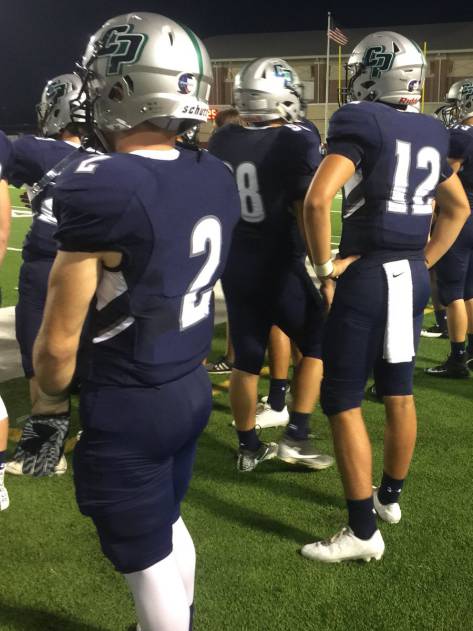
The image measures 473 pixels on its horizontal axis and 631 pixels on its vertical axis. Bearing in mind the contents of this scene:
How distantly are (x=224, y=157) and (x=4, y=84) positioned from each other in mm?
53626

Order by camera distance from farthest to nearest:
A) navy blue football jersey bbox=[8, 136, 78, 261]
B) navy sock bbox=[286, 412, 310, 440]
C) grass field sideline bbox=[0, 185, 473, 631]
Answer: navy sock bbox=[286, 412, 310, 440]
navy blue football jersey bbox=[8, 136, 78, 261]
grass field sideline bbox=[0, 185, 473, 631]

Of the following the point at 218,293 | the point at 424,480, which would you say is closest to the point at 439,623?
the point at 424,480

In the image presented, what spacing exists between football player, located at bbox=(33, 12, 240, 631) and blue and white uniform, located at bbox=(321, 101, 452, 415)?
1019 millimetres

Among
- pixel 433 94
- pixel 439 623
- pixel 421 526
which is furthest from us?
pixel 433 94

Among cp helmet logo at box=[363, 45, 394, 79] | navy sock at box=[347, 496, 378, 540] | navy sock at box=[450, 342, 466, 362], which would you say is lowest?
navy sock at box=[450, 342, 466, 362]

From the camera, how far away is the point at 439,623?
2.33 metres

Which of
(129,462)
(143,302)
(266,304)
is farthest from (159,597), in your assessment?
(266,304)

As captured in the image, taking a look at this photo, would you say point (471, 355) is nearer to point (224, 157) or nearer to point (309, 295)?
point (309, 295)

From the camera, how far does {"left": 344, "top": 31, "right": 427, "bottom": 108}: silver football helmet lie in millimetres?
2645

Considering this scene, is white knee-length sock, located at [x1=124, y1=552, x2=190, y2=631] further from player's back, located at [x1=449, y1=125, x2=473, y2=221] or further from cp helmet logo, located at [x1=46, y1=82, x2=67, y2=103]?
player's back, located at [x1=449, y1=125, x2=473, y2=221]

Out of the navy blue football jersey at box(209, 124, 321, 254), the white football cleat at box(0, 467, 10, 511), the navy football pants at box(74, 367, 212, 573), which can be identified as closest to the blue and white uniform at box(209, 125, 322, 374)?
the navy blue football jersey at box(209, 124, 321, 254)

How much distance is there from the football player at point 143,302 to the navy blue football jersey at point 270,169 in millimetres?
1430

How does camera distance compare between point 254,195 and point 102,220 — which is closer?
point 102,220

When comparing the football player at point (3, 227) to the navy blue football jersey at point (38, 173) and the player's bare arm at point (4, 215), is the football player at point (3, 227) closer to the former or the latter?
the player's bare arm at point (4, 215)
